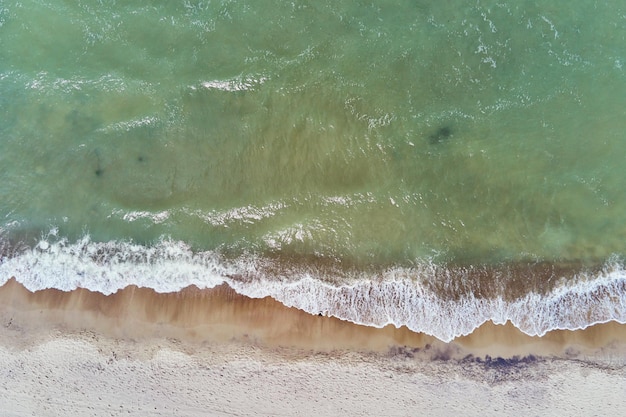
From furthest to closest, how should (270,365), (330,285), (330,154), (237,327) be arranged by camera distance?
1. (330,154)
2. (330,285)
3. (237,327)
4. (270,365)

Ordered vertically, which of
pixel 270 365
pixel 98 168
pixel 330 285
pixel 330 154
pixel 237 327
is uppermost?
pixel 330 154

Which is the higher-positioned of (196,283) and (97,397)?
(196,283)

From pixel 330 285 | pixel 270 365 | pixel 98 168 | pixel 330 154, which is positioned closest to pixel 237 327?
pixel 270 365

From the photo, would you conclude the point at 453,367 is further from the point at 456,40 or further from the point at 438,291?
the point at 456,40

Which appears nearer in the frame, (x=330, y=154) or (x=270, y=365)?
(x=270, y=365)

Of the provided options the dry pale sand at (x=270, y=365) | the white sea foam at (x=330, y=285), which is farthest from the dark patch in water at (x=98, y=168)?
the dry pale sand at (x=270, y=365)

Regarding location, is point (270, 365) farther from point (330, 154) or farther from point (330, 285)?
point (330, 154)

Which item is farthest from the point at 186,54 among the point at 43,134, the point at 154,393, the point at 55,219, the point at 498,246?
the point at 498,246
